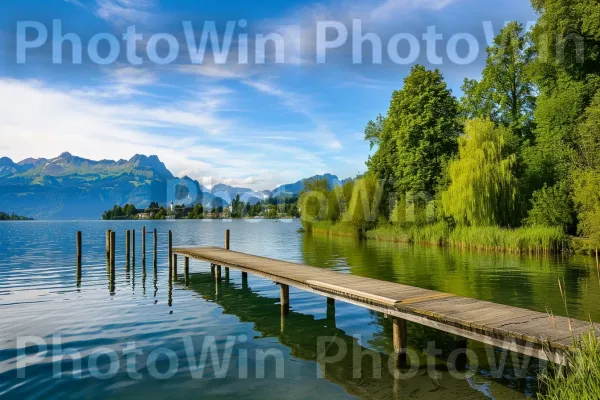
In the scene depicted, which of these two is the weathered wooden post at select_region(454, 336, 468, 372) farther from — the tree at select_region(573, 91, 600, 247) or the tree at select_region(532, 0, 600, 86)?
the tree at select_region(532, 0, 600, 86)

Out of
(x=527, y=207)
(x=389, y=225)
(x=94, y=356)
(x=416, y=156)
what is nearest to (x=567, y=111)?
(x=527, y=207)

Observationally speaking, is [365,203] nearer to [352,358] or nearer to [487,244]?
[487,244]

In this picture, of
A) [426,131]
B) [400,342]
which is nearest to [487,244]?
[426,131]

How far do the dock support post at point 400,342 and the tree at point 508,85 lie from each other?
34.8m

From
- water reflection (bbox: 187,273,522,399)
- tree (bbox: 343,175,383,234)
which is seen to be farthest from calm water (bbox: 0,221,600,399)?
tree (bbox: 343,175,383,234)

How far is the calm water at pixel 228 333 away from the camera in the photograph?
7.52 m

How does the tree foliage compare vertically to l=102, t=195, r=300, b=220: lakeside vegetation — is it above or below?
above

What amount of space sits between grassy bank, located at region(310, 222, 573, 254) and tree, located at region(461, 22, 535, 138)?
40.9ft

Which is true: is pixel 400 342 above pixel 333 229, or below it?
below

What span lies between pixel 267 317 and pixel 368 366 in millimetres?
4800

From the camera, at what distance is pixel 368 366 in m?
8.48

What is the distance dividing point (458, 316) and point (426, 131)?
30.9 metres

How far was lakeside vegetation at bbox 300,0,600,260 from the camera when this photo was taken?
2755cm

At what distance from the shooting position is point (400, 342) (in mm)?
8602
